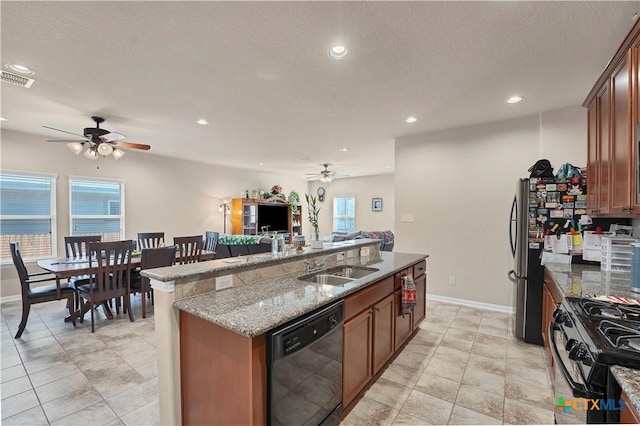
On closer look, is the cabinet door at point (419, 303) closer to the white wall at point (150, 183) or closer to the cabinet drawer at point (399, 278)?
the cabinet drawer at point (399, 278)

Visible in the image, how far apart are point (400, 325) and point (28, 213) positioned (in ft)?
19.3

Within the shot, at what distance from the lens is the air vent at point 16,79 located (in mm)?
2537

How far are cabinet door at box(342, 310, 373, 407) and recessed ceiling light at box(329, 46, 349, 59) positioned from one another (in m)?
2.00

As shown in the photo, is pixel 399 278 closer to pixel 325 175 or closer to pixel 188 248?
pixel 188 248

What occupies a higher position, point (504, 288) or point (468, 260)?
point (468, 260)

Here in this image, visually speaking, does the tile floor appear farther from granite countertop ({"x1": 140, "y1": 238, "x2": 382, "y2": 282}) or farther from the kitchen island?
granite countertop ({"x1": 140, "y1": 238, "x2": 382, "y2": 282})

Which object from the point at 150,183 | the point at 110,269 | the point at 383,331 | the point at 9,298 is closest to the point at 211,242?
the point at 150,183

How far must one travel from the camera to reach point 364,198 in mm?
9398

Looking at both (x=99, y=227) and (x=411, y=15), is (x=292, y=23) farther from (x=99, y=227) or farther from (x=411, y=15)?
(x=99, y=227)

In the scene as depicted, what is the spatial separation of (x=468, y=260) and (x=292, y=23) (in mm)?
3845

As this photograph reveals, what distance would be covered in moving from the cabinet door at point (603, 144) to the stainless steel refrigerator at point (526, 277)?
28.9 inches

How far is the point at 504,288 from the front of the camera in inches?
155

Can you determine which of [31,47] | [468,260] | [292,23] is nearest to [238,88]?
[292,23]

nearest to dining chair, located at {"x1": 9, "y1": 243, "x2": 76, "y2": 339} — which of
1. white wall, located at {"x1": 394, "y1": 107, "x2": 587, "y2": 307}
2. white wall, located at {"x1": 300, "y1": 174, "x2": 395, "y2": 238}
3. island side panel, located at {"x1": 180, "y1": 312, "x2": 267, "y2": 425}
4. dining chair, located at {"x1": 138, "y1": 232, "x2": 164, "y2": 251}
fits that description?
dining chair, located at {"x1": 138, "y1": 232, "x2": 164, "y2": 251}
